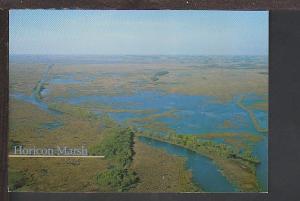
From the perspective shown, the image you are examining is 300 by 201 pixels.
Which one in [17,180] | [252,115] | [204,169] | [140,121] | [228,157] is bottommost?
[17,180]

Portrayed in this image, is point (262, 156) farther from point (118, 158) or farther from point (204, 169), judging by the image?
point (118, 158)

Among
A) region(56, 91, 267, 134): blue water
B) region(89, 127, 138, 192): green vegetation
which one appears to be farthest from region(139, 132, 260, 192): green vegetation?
region(89, 127, 138, 192): green vegetation

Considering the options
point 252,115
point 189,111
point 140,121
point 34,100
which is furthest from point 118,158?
point 252,115

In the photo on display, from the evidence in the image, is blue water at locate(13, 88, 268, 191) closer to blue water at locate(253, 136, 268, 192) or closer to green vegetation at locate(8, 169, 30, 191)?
blue water at locate(253, 136, 268, 192)

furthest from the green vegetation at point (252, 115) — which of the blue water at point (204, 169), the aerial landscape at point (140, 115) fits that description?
the blue water at point (204, 169)

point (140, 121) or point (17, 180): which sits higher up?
point (140, 121)

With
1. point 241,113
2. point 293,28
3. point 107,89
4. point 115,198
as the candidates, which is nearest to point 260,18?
point 293,28
